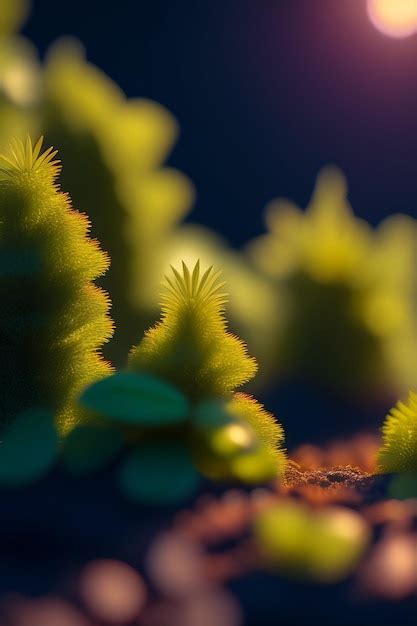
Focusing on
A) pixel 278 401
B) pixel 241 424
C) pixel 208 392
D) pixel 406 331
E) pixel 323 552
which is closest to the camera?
pixel 323 552

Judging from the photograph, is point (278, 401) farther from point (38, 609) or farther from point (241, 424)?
point (38, 609)

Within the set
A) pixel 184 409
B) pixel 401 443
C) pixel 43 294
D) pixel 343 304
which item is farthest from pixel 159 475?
pixel 343 304

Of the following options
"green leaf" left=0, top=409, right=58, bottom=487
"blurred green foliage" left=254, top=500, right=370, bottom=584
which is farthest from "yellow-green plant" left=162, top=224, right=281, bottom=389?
"blurred green foliage" left=254, top=500, right=370, bottom=584

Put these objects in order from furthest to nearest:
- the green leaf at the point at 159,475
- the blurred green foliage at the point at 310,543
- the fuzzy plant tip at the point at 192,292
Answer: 1. the fuzzy plant tip at the point at 192,292
2. the green leaf at the point at 159,475
3. the blurred green foliage at the point at 310,543

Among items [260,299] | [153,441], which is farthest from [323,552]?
[260,299]

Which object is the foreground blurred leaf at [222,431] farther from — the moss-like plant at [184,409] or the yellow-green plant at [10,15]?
the yellow-green plant at [10,15]

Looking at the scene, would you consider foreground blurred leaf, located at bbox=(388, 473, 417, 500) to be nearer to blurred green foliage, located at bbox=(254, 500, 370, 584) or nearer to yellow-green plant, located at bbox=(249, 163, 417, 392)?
blurred green foliage, located at bbox=(254, 500, 370, 584)

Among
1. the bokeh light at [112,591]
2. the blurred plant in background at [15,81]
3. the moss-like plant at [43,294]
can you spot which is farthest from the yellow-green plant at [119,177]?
the bokeh light at [112,591]
